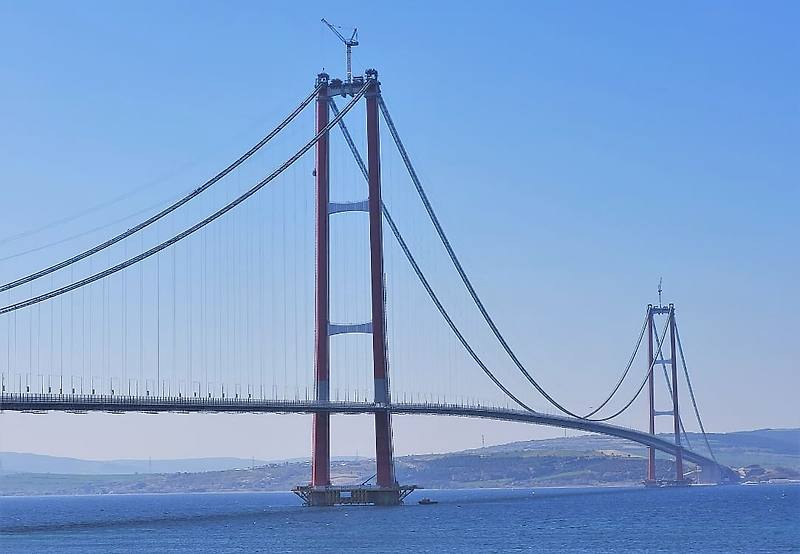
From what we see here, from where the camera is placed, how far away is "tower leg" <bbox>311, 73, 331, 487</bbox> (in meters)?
86.1

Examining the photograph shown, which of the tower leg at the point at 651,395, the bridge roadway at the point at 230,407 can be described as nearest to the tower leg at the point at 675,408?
the tower leg at the point at 651,395

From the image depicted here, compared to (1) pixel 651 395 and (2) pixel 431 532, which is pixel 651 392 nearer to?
(1) pixel 651 395

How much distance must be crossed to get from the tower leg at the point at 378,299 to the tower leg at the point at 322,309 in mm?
2560

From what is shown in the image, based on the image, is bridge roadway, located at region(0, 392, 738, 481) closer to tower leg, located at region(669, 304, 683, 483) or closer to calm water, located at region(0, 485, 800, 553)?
calm water, located at region(0, 485, 800, 553)

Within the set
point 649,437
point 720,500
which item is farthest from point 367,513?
point 649,437

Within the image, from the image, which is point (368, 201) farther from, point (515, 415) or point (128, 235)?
point (515, 415)

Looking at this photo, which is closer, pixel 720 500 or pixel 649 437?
pixel 720 500

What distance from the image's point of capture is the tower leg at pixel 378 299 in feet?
281

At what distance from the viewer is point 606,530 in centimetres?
7900

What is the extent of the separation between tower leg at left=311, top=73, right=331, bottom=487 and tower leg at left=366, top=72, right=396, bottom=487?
2.56 m

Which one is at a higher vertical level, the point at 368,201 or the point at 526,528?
the point at 368,201

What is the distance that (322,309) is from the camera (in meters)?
86.3

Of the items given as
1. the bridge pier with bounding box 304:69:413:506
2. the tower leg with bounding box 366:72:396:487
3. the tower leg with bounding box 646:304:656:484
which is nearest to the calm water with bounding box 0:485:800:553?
the bridge pier with bounding box 304:69:413:506

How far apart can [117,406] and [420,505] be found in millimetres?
39678
